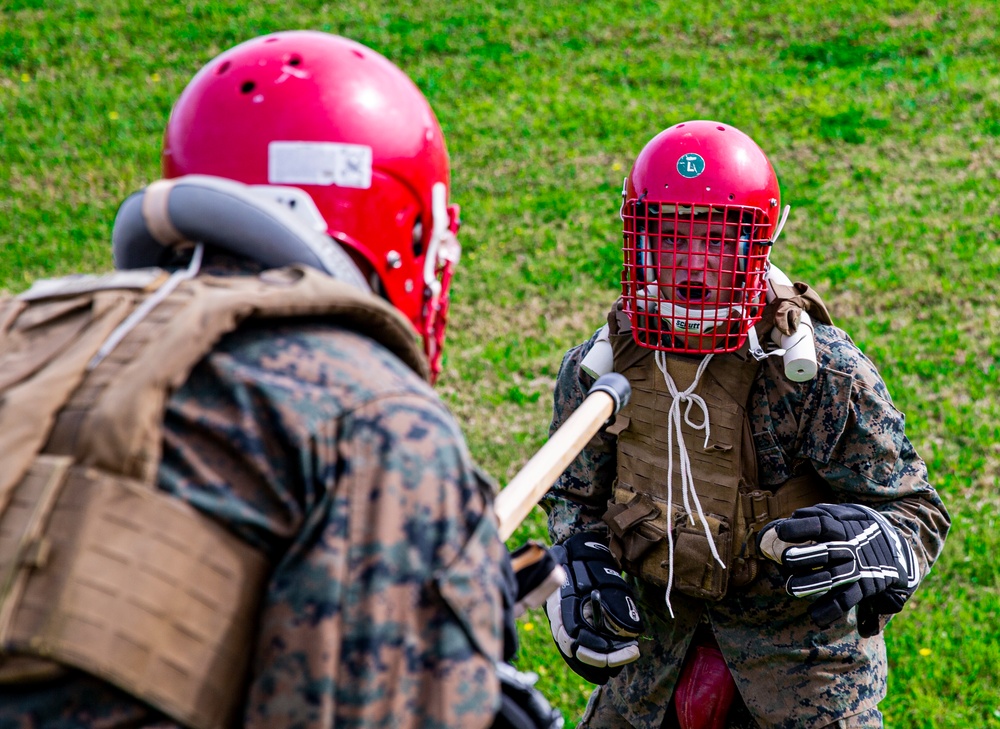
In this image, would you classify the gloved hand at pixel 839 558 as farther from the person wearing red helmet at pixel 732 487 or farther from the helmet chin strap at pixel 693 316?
the helmet chin strap at pixel 693 316

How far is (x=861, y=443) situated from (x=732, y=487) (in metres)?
0.43

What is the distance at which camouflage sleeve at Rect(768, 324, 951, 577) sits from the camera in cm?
331

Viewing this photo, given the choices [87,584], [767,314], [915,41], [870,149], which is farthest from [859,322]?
[87,584]

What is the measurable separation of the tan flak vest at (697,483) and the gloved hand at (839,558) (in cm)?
23

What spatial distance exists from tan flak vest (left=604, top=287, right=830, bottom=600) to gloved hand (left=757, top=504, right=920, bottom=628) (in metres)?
0.23

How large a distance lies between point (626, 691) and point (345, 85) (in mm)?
2356

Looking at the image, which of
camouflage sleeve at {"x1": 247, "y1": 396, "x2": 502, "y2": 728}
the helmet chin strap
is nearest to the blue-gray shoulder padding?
camouflage sleeve at {"x1": 247, "y1": 396, "x2": 502, "y2": 728}

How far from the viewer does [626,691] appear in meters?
3.73

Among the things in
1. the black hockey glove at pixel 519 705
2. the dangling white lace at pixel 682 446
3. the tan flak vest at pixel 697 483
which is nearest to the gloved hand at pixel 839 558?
the tan flak vest at pixel 697 483

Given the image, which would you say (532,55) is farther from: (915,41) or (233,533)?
(233,533)

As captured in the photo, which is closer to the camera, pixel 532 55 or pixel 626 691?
pixel 626 691

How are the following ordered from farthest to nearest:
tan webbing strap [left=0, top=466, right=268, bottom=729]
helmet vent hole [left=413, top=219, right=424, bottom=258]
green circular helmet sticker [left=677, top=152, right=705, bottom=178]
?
1. green circular helmet sticker [left=677, top=152, right=705, bottom=178]
2. helmet vent hole [left=413, top=219, right=424, bottom=258]
3. tan webbing strap [left=0, top=466, right=268, bottom=729]

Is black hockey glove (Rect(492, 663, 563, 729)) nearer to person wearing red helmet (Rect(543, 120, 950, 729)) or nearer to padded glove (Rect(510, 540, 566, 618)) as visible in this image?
padded glove (Rect(510, 540, 566, 618))

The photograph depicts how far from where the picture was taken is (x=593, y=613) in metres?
3.52
